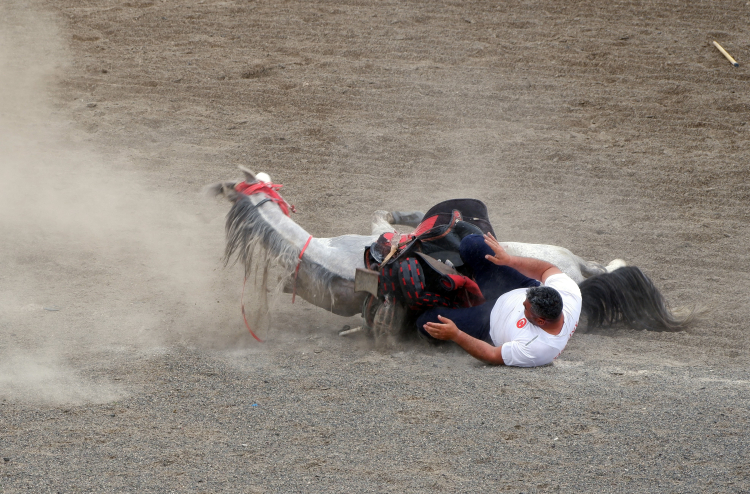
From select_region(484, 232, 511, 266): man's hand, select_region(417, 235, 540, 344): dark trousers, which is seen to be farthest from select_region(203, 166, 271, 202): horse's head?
select_region(484, 232, 511, 266): man's hand

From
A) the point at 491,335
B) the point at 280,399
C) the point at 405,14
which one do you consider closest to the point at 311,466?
the point at 280,399

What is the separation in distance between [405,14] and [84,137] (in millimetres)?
4593

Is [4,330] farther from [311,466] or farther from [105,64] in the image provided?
[105,64]

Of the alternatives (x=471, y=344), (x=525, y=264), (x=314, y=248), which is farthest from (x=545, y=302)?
(x=314, y=248)

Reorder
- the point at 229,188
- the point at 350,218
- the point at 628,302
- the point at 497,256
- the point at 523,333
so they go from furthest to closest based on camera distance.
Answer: the point at 350,218 < the point at 628,302 < the point at 229,188 < the point at 497,256 < the point at 523,333

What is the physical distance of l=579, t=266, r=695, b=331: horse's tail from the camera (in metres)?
4.38

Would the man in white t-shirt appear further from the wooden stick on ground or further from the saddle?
the wooden stick on ground

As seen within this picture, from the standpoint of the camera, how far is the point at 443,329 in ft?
12.4

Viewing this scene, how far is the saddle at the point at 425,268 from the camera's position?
394 cm

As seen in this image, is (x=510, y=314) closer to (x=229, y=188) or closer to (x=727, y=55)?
(x=229, y=188)

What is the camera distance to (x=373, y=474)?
2.84 m

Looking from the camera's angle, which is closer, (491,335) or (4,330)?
(491,335)

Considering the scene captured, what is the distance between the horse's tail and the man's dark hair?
98 centimetres

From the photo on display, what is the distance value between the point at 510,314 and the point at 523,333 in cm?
12
